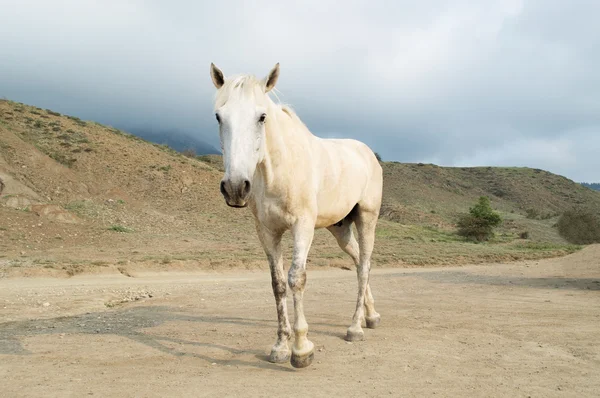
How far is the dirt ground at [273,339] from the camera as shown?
404 cm

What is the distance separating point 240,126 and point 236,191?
63cm

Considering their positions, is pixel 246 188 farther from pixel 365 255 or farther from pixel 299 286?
pixel 365 255

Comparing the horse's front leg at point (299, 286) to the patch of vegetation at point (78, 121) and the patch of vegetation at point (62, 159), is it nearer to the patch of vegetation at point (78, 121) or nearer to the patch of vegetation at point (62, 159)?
the patch of vegetation at point (62, 159)

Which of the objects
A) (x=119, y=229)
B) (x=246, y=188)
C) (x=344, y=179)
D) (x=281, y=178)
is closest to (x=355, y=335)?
(x=344, y=179)

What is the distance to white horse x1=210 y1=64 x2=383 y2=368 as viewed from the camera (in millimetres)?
3936

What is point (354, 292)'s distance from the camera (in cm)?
1072

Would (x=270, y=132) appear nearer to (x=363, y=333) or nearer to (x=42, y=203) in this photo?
(x=363, y=333)

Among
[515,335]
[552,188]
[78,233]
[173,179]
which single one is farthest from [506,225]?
[552,188]

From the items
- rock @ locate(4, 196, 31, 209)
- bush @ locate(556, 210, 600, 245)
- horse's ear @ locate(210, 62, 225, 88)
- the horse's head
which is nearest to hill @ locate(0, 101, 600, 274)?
rock @ locate(4, 196, 31, 209)

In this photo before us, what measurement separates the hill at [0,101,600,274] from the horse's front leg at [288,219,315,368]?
11.5 metres

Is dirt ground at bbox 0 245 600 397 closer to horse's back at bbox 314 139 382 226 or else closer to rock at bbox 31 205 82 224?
horse's back at bbox 314 139 382 226

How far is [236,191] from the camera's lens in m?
3.68

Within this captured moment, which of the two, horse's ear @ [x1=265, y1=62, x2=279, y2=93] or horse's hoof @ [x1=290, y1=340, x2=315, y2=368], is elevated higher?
horse's ear @ [x1=265, y1=62, x2=279, y2=93]

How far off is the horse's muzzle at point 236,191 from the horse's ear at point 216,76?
1.26 m
